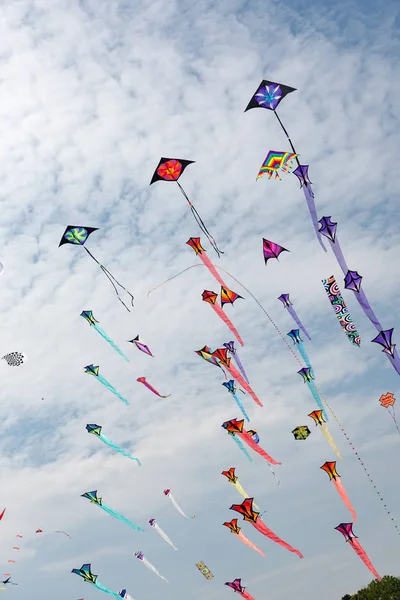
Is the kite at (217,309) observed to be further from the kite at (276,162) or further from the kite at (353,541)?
the kite at (353,541)

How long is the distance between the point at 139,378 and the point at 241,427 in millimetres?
7595

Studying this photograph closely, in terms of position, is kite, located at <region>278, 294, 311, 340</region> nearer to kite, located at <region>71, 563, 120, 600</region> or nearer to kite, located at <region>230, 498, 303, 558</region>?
kite, located at <region>230, 498, 303, 558</region>

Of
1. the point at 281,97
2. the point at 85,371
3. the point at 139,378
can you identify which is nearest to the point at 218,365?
the point at 139,378

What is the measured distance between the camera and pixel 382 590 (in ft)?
116

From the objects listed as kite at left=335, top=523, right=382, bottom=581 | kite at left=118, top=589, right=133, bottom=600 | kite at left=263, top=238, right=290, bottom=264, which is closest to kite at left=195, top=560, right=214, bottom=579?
kite at left=118, top=589, right=133, bottom=600

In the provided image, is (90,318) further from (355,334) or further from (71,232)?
(355,334)

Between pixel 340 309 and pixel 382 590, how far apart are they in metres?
20.2

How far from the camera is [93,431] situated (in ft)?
110

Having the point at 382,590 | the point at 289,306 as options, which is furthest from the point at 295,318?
the point at 382,590

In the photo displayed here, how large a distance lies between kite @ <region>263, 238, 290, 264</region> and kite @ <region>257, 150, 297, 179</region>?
24.4ft

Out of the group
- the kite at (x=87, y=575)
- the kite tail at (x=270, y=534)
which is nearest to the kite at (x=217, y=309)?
the kite tail at (x=270, y=534)

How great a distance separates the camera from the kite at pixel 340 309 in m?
29.3

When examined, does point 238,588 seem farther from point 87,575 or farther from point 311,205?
point 311,205

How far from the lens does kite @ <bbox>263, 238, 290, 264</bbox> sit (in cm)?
2914
